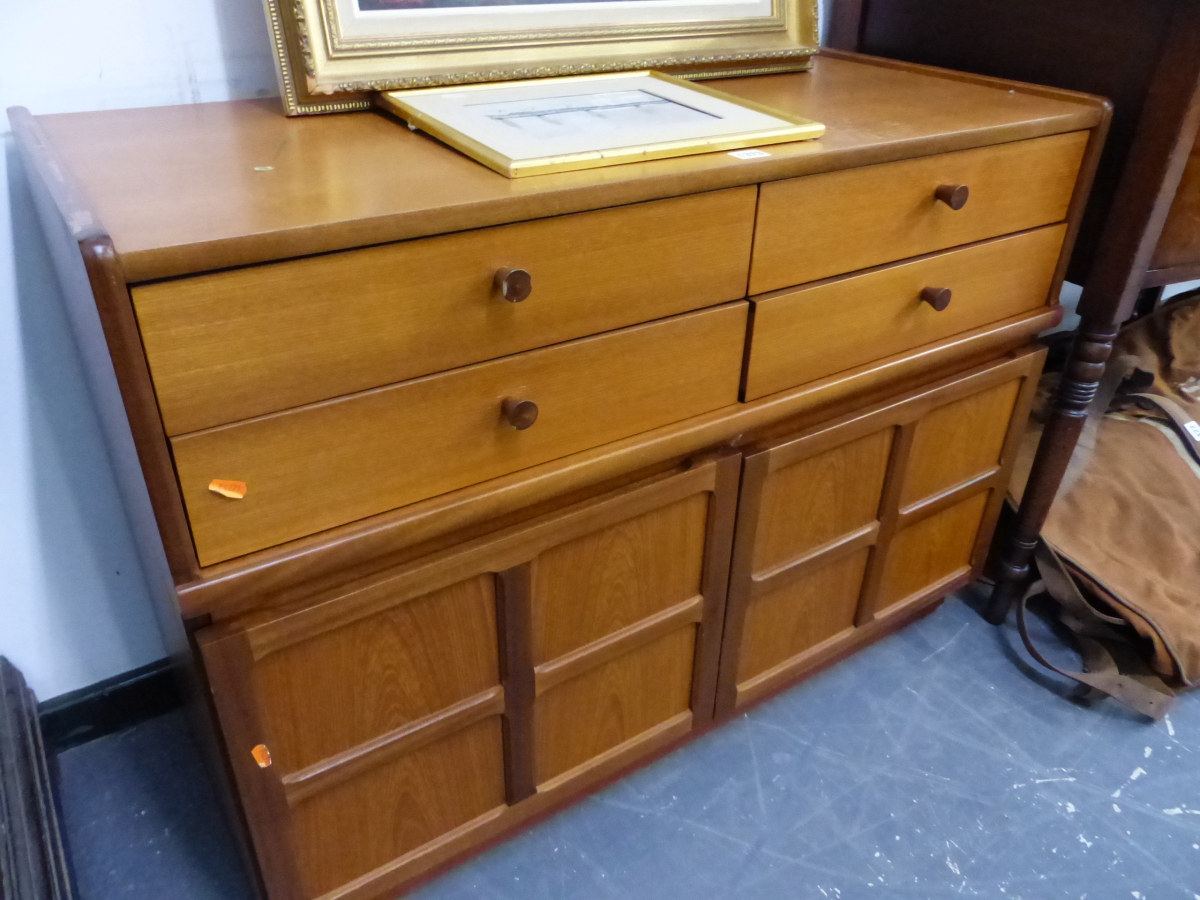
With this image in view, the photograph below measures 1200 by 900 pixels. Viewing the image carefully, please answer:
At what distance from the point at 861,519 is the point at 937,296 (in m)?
0.31

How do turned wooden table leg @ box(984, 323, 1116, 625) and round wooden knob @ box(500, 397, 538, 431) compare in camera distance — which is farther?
turned wooden table leg @ box(984, 323, 1116, 625)

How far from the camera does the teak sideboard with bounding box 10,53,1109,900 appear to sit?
62 cm

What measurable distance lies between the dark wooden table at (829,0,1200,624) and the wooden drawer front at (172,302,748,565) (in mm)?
566

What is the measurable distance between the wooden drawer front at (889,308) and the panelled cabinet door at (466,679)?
0.14 metres

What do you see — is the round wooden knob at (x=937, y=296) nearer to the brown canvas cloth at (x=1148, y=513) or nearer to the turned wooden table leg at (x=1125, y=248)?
the turned wooden table leg at (x=1125, y=248)

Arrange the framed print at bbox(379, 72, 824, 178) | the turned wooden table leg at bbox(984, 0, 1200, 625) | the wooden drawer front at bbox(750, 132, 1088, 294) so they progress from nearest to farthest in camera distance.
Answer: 1. the framed print at bbox(379, 72, 824, 178)
2. the wooden drawer front at bbox(750, 132, 1088, 294)
3. the turned wooden table leg at bbox(984, 0, 1200, 625)

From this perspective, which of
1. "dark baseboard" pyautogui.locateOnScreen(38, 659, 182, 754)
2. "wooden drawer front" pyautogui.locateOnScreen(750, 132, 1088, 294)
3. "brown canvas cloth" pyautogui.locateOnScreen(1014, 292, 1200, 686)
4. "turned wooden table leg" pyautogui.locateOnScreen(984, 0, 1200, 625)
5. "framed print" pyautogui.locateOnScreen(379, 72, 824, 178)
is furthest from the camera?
"brown canvas cloth" pyautogui.locateOnScreen(1014, 292, 1200, 686)

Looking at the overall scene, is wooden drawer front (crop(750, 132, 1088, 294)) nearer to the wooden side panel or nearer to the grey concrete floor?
→ the wooden side panel

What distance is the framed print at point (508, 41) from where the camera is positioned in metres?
0.85

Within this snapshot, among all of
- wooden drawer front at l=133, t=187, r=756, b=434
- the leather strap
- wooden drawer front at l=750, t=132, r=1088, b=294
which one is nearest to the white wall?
wooden drawer front at l=133, t=187, r=756, b=434

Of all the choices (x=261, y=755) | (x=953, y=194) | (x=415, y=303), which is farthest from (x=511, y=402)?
(x=953, y=194)

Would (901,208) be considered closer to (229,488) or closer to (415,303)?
(415,303)

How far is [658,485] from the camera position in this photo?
0.89 metres

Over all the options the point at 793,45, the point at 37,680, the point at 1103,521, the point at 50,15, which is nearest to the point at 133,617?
the point at 37,680
